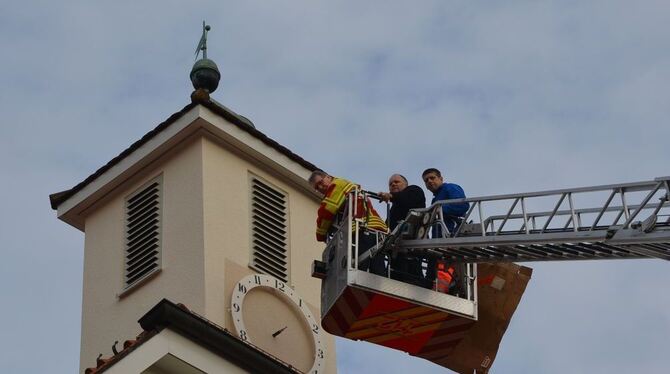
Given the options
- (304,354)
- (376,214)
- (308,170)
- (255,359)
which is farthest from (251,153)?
(255,359)

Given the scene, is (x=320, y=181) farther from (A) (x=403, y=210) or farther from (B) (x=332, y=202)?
(A) (x=403, y=210)

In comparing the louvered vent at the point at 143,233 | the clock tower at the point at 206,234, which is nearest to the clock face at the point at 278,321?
the clock tower at the point at 206,234

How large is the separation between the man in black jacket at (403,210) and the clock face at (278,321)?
355cm

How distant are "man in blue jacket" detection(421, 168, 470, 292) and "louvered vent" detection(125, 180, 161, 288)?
523cm

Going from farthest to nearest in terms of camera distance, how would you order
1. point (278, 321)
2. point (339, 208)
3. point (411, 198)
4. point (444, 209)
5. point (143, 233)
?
1. point (143, 233)
2. point (278, 321)
3. point (339, 208)
4. point (411, 198)
5. point (444, 209)

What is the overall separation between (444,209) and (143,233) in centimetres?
654

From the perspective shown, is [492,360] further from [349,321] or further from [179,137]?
[179,137]

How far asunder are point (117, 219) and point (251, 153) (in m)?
2.04

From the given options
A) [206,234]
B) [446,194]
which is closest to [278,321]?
[206,234]

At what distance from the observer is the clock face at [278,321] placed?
92.6 feet

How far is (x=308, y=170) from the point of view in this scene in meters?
30.9

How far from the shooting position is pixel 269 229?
30.0 m

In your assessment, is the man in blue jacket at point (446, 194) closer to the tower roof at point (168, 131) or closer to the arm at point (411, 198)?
the arm at point (411, 198)

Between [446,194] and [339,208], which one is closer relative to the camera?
[446,194]
